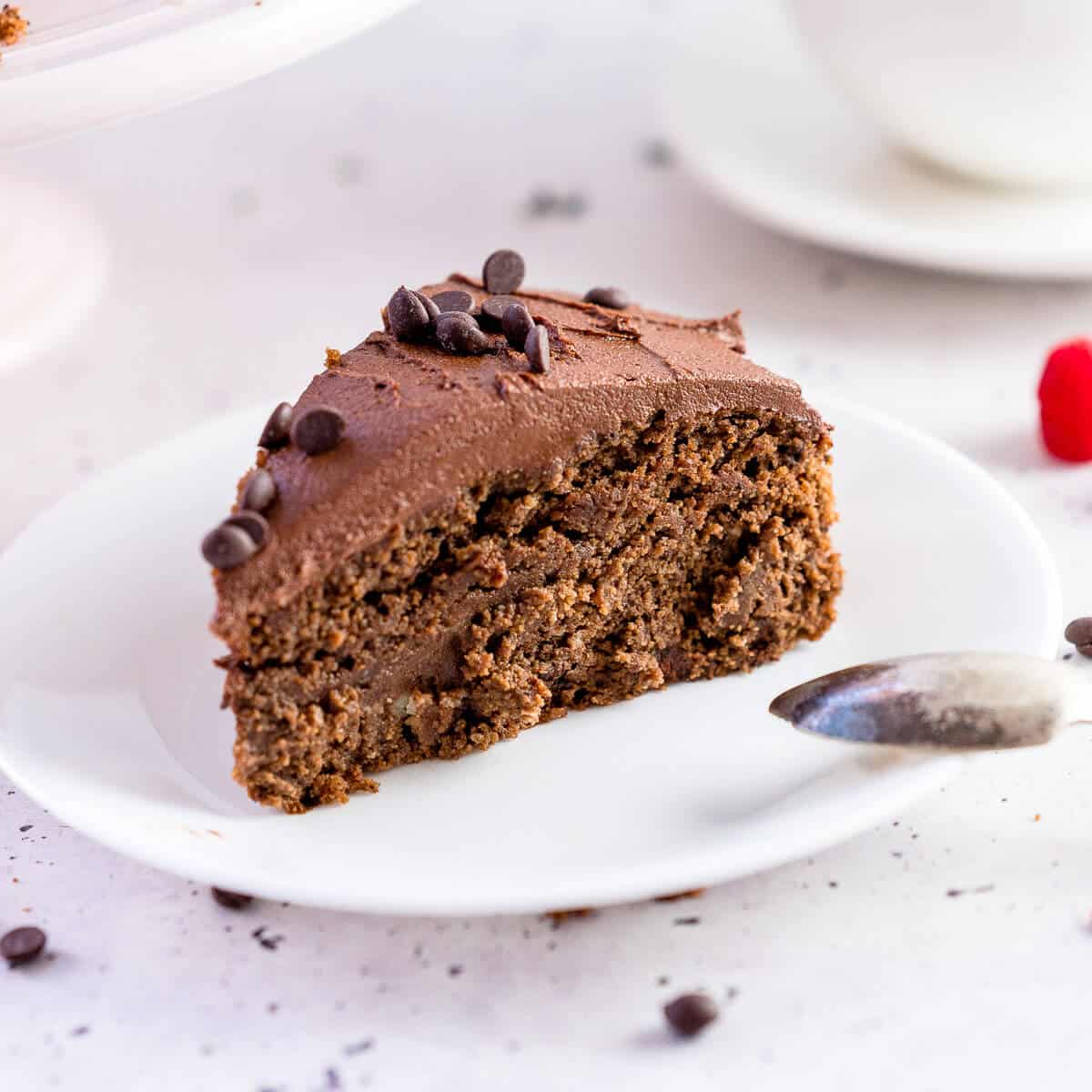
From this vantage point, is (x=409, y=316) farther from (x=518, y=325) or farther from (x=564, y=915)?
(x=564, y=915)

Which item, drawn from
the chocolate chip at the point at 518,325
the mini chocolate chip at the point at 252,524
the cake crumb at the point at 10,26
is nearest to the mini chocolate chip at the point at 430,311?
the chocolate chip at the point at 518,325

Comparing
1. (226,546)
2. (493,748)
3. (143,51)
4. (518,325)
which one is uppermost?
(143,51)

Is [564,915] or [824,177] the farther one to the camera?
[824,177]

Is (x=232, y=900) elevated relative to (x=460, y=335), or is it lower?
lower

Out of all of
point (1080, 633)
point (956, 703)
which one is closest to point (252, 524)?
point (956, 703)

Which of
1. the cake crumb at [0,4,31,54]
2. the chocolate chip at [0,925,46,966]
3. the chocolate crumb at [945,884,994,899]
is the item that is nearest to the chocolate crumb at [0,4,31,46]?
the cake crumb at [0,4,31,54]

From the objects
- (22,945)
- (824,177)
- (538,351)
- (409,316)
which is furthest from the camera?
(824,177)

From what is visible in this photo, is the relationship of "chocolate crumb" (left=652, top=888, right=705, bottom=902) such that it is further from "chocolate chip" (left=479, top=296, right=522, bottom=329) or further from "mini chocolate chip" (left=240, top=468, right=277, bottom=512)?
"chocolate chip" (left=479, top=296, right=522, bottom=329)
